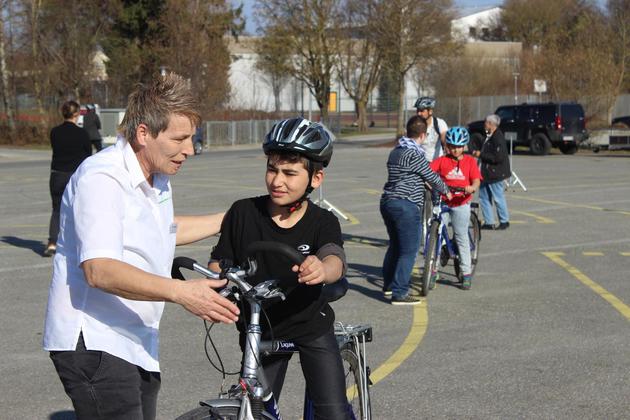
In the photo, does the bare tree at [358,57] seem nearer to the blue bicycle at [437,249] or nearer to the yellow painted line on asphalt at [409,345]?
the blue bicycle at [437,249]

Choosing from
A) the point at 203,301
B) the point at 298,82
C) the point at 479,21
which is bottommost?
the point at 203,301

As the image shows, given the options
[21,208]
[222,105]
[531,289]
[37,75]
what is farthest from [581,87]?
[531,289]

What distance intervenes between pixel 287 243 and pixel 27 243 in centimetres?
1104

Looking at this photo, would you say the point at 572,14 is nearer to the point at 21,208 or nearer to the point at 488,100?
the point at 488,100

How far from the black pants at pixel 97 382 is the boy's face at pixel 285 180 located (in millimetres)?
866

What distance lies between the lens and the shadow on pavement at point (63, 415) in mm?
6147

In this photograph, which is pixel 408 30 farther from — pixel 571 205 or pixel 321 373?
pixel 321 373

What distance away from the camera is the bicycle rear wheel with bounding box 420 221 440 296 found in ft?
33.3

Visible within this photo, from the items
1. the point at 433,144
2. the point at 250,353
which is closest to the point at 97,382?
the point at 250,353

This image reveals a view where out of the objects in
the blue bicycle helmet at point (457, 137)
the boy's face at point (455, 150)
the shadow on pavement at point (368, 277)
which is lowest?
the shadow on pavement at point (368, 277)

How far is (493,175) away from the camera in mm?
16188

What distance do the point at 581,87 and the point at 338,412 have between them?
45.7m

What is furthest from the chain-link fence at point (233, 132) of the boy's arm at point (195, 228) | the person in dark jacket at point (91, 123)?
the boy's arm at point (195, 228)

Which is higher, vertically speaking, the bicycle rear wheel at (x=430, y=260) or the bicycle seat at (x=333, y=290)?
the bicycle seat at (x=333, y=290)
